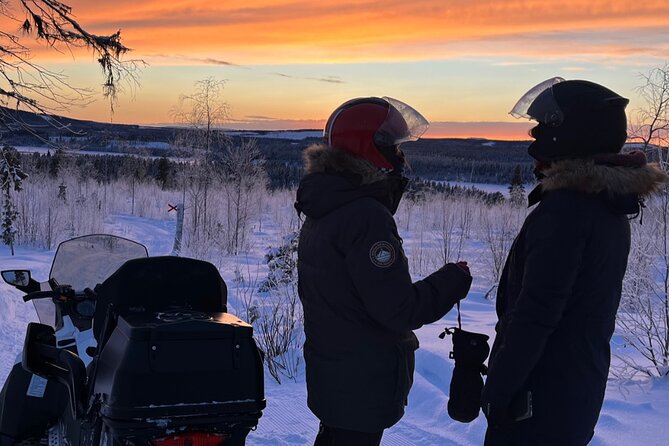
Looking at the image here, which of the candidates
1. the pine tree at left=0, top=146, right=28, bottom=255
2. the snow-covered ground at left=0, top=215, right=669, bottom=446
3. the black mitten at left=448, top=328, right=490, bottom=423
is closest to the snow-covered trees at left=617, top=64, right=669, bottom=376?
the snow-covered ground at left=0, top=215, right=669, bottom=446

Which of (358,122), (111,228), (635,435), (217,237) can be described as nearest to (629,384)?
(635,435)

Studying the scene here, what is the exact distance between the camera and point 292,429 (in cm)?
429

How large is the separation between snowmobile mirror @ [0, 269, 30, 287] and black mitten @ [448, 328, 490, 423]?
1709 mm

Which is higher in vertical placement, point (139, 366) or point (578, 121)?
point (578, 121)

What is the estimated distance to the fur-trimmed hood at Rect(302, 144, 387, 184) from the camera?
7.83 feet

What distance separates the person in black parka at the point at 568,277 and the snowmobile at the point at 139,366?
82 centimetres

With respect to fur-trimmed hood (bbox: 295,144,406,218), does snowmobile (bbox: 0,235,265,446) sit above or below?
below

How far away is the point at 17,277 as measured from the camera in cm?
266

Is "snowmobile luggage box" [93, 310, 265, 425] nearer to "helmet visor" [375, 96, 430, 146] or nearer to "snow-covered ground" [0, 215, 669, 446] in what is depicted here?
"helmet visor" [375, 96, 430, 146]

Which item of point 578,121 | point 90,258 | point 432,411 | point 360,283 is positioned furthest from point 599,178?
point 432,411

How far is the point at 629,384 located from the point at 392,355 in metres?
4.02

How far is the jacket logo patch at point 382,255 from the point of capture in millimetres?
2217

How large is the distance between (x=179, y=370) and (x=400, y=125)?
3.94 ft

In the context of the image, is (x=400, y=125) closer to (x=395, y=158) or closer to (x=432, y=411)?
(x=395, y=158)
